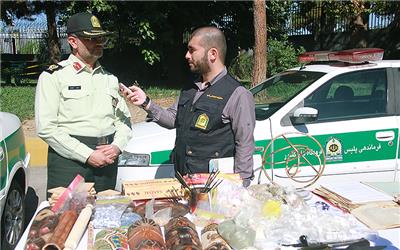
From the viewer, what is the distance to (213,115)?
2770 mm

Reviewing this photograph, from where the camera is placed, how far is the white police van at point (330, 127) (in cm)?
427

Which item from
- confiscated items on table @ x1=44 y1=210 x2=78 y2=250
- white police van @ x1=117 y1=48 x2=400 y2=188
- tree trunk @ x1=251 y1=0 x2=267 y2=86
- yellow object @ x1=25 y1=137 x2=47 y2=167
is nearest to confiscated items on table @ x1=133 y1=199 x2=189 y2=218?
confiscated items on table @ x1=44 y1=210 x2=78 y2=250

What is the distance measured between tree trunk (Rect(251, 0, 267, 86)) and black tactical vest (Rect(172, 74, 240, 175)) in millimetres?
7815

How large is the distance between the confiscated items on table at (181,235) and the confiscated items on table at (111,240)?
176 mm

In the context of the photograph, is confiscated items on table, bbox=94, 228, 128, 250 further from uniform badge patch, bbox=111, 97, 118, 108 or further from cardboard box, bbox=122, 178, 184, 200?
uniform badge patch, bbox=111, 97, 118, 108

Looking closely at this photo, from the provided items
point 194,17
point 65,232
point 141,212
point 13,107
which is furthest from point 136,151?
point 194,17

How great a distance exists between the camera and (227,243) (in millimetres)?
1869

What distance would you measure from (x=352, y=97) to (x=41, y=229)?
375 cm

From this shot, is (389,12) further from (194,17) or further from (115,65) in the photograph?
(115,65)

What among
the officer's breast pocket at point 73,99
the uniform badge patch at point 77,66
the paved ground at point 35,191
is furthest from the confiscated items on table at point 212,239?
the paved ground at point 35,191

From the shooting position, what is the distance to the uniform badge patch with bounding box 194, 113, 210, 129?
9.12 feet

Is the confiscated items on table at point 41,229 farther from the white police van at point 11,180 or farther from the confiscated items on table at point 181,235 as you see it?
the white police van at point 11,180

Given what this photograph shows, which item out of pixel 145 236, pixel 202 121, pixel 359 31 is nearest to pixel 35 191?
pixel 202 121

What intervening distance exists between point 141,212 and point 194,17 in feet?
46.7
